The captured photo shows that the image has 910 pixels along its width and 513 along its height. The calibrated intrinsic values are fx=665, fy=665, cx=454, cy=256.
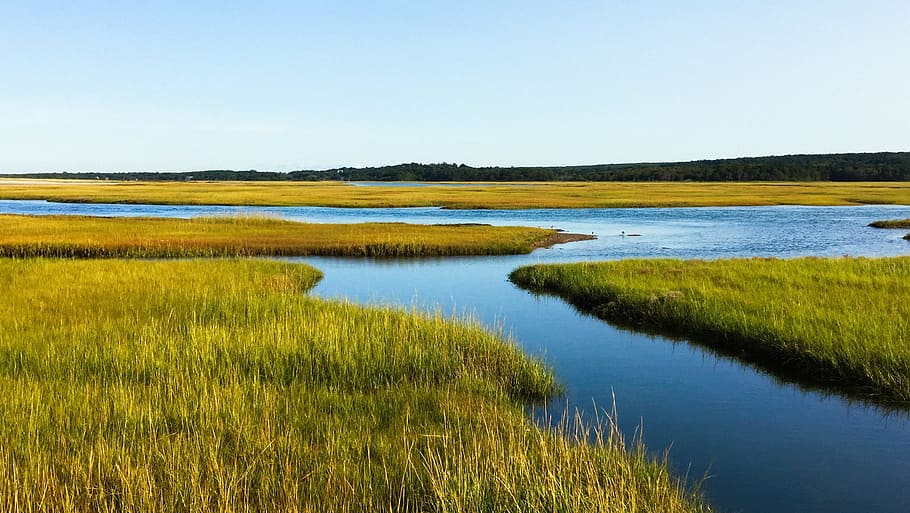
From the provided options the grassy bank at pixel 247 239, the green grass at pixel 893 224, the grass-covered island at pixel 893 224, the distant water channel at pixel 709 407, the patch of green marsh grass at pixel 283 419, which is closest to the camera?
the patch of green marsh grass at pixel 283 419

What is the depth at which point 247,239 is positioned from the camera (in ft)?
113

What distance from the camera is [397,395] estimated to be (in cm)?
968

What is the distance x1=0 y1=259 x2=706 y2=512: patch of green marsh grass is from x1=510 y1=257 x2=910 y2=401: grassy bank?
514 centimetres

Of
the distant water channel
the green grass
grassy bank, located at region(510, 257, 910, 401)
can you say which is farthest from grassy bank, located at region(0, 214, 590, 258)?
the green grass

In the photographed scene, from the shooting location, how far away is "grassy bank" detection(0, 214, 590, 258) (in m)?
30.7

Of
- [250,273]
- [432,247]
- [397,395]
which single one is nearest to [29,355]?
[397,395]

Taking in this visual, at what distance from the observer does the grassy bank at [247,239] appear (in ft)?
101

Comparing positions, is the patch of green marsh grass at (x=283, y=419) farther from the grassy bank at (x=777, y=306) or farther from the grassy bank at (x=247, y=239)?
the grassy bank at (x=247, y=239)

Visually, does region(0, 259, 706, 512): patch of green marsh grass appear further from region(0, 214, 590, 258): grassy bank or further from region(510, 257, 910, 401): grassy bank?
region(0, 214, 590, 258): grassy bank

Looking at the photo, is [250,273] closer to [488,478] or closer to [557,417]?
[557,417]

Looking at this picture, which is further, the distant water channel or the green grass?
the green grass

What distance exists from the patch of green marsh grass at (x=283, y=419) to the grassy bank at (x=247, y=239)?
16.4 metres

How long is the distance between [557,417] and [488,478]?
408 centimetres

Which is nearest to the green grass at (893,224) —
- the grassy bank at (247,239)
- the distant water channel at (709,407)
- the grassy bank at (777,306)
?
the grassy bank at (247,239)
